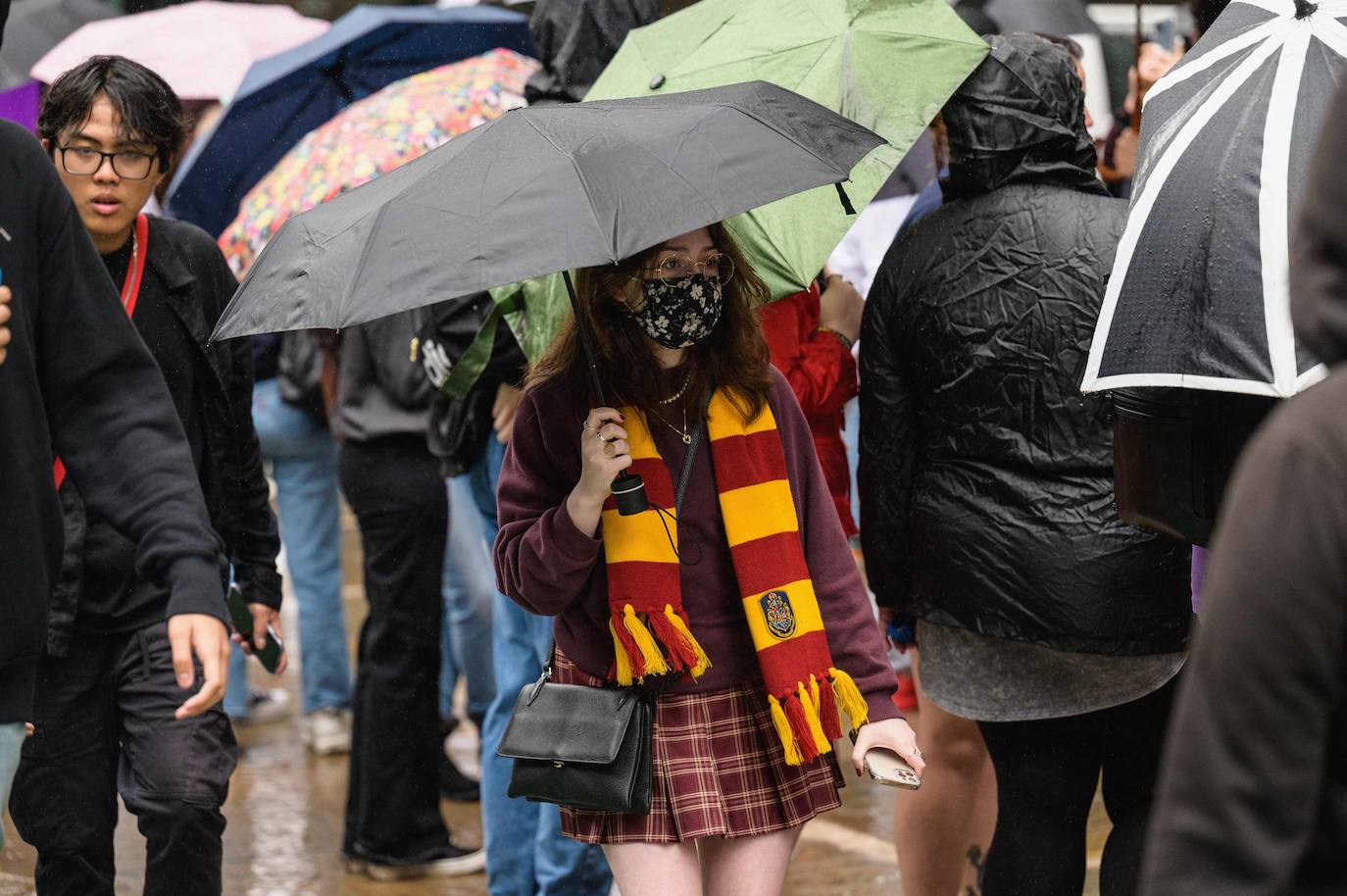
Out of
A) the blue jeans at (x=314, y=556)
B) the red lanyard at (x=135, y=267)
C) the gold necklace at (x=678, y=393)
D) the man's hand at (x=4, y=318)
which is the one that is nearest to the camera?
the man's hand at (x=4, y=318)

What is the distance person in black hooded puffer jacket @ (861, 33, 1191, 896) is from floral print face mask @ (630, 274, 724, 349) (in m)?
0.72

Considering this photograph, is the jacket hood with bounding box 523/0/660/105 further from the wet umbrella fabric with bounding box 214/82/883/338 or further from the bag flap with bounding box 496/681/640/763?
the bag flap with bounding box 496/681/640/763

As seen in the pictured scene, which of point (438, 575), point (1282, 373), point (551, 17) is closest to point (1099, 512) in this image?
point (1282, 373)

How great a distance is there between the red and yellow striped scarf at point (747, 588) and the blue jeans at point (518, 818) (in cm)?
150

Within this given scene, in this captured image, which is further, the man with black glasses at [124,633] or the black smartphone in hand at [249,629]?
the black smartphone in hand at [249,629]

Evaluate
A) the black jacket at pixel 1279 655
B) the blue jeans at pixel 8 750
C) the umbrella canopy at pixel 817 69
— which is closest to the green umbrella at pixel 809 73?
the umbrella canopy at pixel 817 69

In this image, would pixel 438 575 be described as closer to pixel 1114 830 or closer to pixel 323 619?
pixel 323 619

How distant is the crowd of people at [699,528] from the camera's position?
9.80 feet

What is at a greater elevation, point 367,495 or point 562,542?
point 562,542

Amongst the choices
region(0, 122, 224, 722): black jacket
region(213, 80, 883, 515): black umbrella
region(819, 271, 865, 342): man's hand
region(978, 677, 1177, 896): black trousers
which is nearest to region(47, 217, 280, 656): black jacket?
region(213, 80, 883, 515): black umbrella

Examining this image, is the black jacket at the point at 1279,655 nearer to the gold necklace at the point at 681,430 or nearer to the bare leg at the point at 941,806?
the gold necklace at the point at 681,430

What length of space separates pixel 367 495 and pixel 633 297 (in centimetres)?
252

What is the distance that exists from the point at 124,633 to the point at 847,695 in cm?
162

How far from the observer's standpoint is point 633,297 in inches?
132
